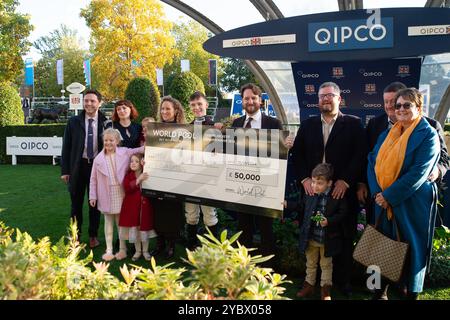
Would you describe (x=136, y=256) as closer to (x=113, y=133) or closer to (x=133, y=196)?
(x=133, y=196)

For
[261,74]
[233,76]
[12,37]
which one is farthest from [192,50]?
[261,74]

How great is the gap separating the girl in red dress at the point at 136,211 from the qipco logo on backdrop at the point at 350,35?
401 centimetres

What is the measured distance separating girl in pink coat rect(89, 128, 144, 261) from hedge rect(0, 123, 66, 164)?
10.8 meters

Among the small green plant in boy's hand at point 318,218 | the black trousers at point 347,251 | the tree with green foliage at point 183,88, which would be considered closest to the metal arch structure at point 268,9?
the tree with green foliage at point 183,88

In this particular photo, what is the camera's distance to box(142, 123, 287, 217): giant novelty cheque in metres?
4.02

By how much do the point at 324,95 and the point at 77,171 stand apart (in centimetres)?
331

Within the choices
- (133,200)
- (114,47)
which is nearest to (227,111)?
(114,47)

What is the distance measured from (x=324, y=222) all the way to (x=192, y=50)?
170ft

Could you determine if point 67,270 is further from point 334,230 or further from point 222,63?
point 222,63

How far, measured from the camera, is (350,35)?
23.4 ft

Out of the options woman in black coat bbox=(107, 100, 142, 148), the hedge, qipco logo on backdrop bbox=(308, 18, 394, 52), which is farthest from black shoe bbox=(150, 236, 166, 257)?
the hedge

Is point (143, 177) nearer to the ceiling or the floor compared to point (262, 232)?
nearer to the ceiling

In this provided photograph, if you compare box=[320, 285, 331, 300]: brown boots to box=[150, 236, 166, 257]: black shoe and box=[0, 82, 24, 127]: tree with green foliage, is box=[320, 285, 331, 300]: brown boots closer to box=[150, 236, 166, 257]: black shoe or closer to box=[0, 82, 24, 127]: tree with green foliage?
box=[150, 236, 166, 257]: black shoe

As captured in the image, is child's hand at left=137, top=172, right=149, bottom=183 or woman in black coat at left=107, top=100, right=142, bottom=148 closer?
child's hand at left=137, top=172, right=149, bottom=183
